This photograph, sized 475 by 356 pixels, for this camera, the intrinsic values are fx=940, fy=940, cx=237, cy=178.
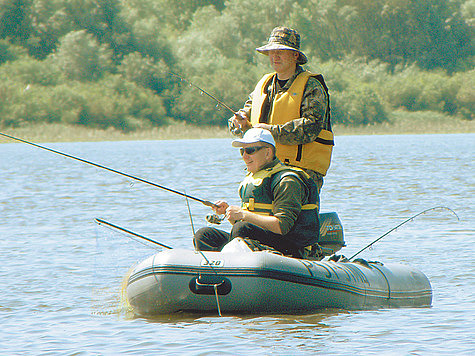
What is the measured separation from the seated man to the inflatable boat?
0.40ft

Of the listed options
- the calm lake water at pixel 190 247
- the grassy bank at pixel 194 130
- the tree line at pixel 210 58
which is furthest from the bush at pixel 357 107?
the calm lake water at pixel 190 247

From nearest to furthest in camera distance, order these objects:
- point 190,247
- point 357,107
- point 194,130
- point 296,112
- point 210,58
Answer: point 296,112, point 190,247, point 194,130, point 357,107, point 210,58

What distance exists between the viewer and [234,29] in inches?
1918

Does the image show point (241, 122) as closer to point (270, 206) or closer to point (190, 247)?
point (270, 206)

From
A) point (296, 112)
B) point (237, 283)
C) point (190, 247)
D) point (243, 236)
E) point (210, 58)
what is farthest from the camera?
point (210, 58)

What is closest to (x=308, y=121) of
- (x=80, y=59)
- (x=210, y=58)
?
(x=80, y=59)

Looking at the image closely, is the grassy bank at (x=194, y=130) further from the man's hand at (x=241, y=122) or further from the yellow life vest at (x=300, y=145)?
the yellow life vest at (x=300, y=145)

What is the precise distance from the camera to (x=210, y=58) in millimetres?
43469

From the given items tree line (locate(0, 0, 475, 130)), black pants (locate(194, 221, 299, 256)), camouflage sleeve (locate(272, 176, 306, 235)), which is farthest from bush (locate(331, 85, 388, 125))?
camouflage sleeve (locate(272, 176, 306, 235))

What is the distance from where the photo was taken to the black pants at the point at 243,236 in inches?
211

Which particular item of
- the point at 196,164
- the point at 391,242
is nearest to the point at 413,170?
the point at 196,164

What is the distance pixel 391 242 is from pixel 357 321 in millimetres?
3902

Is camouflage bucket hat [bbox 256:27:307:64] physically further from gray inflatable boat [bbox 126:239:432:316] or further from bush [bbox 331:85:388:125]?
bush [bbox 331:85:388:125]

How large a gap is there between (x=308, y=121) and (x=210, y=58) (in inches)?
1498
